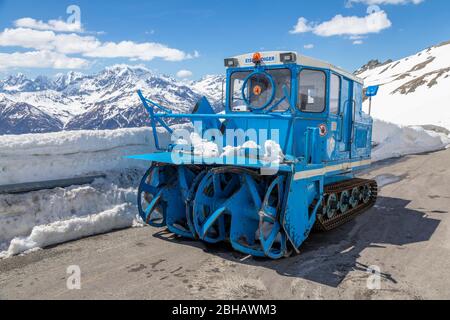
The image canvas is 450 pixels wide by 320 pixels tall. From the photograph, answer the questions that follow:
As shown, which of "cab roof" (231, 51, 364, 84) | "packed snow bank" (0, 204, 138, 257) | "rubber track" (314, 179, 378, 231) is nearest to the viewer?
"packed snow bank" (0, 204, 138, 257)

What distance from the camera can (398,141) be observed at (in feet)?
64.8

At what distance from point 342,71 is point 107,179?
207 inches

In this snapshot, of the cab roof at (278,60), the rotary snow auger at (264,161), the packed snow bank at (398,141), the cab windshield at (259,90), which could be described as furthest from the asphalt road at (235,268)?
the packed snow bank at (398,141)

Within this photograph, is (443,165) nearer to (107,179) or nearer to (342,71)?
(342,71)

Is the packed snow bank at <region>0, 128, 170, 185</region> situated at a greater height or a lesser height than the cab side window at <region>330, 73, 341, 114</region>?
lesser

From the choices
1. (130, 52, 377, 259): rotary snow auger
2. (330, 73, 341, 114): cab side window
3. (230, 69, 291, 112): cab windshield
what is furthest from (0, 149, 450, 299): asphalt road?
(230, 69, 291, 112): cab windshield

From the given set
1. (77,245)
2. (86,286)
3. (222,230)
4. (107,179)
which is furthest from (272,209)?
(107,179)

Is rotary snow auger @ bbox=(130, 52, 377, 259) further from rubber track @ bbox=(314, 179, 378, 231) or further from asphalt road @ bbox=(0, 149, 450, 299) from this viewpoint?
asphalt road @ bbox=(0, 149, 450, 299)

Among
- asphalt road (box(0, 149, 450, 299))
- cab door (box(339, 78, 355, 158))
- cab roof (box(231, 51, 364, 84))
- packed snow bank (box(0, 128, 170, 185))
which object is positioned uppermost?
cab roof (box(231, 51, 364, 84))

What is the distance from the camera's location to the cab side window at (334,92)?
738cm

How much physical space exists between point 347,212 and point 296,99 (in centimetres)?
315

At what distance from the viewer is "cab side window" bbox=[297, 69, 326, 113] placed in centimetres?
694

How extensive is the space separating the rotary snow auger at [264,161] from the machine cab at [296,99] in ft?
0.06

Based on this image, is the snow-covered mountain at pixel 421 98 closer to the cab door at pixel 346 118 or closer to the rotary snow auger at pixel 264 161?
the cab door at pixel 346 118
